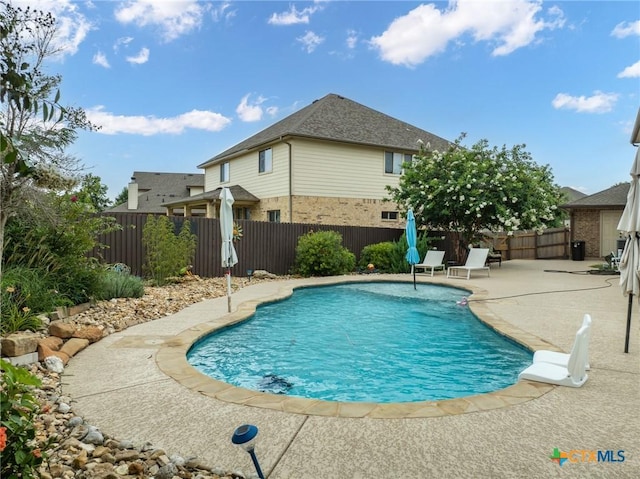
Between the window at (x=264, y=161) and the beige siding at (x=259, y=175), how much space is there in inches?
9.5

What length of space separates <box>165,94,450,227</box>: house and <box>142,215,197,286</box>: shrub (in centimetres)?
756

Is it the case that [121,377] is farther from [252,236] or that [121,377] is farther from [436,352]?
[252,236]

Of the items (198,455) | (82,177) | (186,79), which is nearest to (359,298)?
(82,177)

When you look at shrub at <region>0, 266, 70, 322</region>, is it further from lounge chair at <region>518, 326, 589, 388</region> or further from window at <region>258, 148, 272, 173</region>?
window at <region>258, 148, 272, 173</region>

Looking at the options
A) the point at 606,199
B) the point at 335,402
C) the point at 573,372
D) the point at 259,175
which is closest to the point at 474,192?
the point at 259,175

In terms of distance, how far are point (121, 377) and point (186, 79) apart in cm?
1410

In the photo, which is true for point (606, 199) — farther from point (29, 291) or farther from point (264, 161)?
point (29, 291)

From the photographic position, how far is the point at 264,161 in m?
19.5

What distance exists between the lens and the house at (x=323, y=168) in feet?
58.7

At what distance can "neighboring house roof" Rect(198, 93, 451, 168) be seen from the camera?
60.5 ft

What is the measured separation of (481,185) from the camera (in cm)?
1465

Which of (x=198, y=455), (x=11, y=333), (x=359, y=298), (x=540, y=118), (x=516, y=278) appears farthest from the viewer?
(x=540, y=118)


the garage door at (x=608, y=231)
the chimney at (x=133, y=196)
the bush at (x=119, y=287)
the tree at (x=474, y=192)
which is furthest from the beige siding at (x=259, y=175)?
the garage door at (x=608, y=231)

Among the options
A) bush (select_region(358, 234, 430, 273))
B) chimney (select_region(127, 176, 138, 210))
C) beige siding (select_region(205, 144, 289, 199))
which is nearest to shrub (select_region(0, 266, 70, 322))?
bush (select_region(358, 234, 430, 273))
